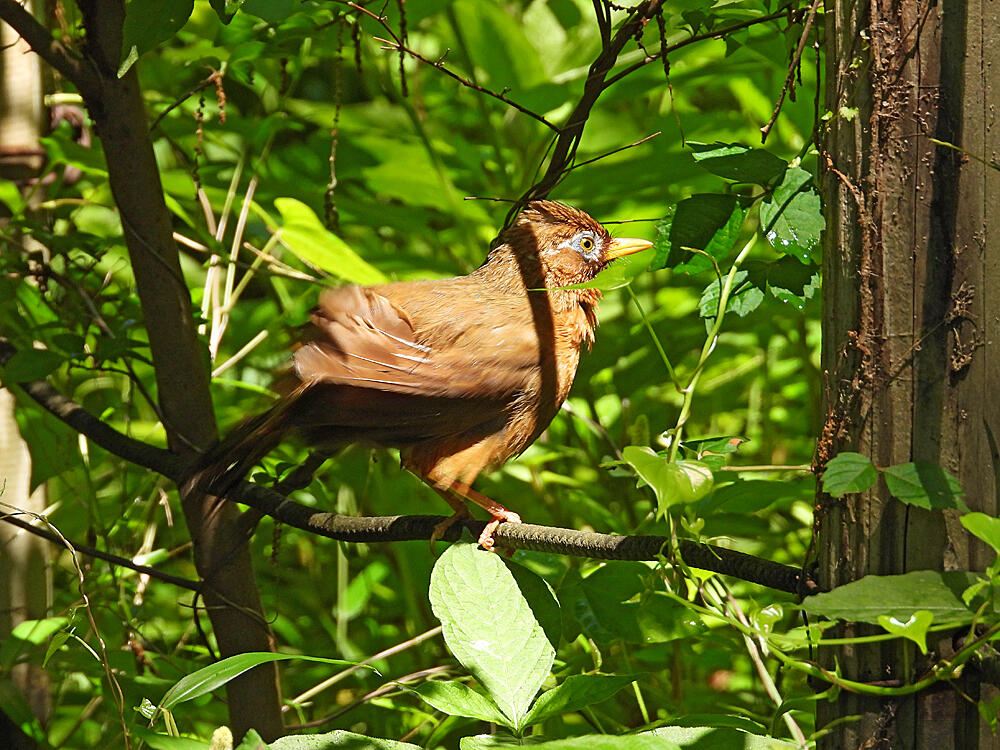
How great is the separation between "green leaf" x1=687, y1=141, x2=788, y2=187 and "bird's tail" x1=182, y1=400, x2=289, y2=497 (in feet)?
2.79

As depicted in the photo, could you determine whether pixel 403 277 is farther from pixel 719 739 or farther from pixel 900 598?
pixel 900 598

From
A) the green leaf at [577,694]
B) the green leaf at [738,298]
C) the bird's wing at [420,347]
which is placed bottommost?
the green leaf at [577,694]

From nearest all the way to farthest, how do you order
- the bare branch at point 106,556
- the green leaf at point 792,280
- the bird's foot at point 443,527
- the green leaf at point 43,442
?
the green leaf at point 792,280
the bird's foot at point 443,527
the bare branch at point 106,556
the green leaf at point 43,442

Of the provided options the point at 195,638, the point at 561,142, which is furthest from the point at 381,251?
the point at 561,142

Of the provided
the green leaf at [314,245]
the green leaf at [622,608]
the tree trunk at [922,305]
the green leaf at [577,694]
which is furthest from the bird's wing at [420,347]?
the tree trunk at [922,305]

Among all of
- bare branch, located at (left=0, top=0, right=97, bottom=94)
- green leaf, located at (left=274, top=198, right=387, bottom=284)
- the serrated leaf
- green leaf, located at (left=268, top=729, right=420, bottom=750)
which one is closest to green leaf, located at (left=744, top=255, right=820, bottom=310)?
the serrated leaf

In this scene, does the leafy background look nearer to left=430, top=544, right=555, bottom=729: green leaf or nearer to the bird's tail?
the bird's tail

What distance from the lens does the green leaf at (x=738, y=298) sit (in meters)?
1.40

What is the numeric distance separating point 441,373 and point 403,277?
1076 millimetres

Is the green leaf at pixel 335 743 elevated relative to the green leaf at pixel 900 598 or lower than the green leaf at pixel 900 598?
lower

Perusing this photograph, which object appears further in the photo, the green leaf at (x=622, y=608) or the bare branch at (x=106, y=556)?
the bare branch at (x=106, y=556)

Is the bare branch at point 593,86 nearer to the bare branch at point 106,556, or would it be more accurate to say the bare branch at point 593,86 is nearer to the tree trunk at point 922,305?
the tree trunk at point 922,305

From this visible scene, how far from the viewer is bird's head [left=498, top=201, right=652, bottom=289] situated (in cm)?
238

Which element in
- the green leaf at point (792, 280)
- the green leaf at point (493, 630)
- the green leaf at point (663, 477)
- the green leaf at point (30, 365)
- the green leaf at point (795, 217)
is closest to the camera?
the green leaf at point (663, 477)
